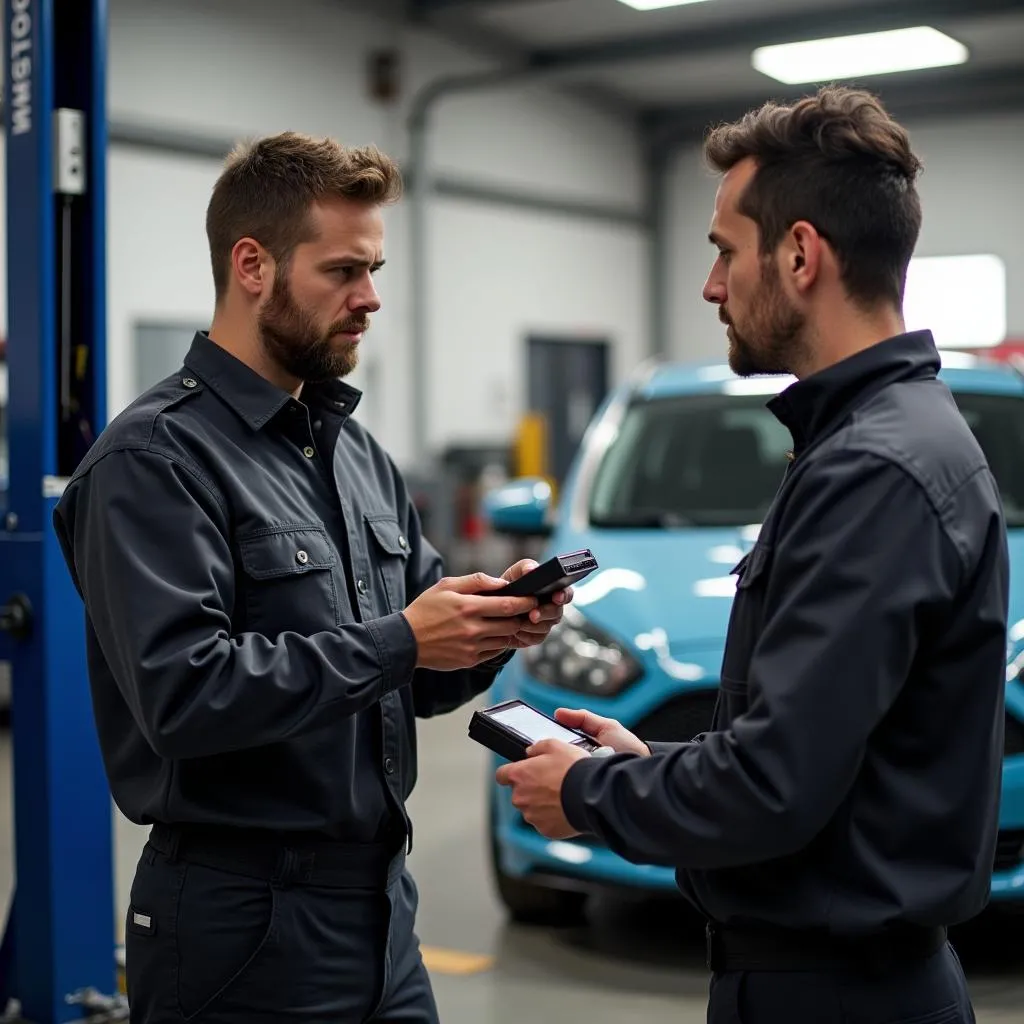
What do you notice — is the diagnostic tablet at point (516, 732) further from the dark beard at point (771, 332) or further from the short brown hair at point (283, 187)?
the short brown hair at point (283, 187)

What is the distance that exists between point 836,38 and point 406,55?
362cm

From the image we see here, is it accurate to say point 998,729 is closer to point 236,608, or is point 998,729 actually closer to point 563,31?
point 236,608

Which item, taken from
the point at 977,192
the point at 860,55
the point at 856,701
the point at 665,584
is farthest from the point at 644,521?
the point at 977,192

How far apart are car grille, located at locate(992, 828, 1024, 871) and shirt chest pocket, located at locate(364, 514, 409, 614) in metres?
2.10

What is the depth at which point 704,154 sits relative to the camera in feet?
6.31

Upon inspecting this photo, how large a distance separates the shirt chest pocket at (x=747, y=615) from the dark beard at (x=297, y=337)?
31.0 inches

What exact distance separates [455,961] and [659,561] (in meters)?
1.27

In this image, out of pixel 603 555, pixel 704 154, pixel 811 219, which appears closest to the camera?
pixel 811 219

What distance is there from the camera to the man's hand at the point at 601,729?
2.04m

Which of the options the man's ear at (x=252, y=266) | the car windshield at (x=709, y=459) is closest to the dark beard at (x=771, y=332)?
the man's ear at (x=252, y=266)

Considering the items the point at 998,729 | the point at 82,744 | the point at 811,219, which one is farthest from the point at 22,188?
the point at 998,729

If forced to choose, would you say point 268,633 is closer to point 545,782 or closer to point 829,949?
point 545,782

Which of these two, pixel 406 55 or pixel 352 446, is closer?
pixel 352 446

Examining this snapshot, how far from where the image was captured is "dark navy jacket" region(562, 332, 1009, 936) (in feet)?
5.20
